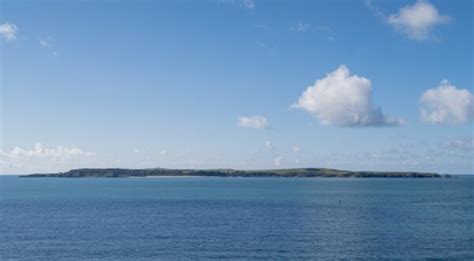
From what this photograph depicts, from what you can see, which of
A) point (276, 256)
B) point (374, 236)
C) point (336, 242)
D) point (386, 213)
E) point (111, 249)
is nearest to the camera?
point (276, 256)

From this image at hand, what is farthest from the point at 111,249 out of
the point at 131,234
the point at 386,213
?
the point at 386,213

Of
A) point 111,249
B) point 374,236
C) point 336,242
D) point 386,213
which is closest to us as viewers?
point 111,249

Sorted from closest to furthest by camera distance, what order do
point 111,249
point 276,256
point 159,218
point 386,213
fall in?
1. point 276,256
2. point 111,249
3. point 159,218
4. point 386,213

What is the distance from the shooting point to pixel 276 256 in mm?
74500

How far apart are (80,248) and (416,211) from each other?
83.2 metres

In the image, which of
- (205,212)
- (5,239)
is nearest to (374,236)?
(205,212)

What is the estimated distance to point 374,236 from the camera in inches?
3612

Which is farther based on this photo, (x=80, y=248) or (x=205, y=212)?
(x=205, y=212)

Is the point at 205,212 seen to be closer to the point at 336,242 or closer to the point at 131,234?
the point at 131,234

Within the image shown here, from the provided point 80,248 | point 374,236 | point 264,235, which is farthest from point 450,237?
point 80,248

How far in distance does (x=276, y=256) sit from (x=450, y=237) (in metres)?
33.2

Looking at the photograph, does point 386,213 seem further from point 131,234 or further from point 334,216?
point 131,234

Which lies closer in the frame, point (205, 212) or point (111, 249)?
point (111, 249)

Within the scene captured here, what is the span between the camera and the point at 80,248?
264 ft
